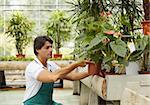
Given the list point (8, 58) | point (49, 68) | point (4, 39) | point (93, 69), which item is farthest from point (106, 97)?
point (4, 39)

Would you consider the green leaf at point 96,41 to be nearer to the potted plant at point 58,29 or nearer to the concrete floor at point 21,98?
the concrete floor at point 21,98

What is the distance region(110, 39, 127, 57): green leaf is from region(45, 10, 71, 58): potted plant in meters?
7.03

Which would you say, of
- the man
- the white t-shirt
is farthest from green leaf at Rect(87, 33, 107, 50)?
the white t-shirt

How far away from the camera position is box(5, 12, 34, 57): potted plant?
32.5 ft

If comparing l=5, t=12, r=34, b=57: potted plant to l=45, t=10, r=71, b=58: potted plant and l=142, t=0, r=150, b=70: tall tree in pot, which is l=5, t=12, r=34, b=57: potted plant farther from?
l=142, t=0, r=150, b=70: tall tree in pot

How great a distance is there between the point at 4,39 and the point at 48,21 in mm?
1482

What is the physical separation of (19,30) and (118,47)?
24.1 ft

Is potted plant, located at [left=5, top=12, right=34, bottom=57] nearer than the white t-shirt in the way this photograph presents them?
No

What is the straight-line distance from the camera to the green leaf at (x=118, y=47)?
2.75m

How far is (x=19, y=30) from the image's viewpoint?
990 cm

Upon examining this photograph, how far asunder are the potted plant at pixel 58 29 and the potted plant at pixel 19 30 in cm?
58

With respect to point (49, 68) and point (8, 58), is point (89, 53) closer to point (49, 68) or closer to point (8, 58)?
point (49, 68)

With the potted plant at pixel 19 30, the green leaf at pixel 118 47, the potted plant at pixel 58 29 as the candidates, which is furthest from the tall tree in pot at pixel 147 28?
the potted plant at pixel 19 30

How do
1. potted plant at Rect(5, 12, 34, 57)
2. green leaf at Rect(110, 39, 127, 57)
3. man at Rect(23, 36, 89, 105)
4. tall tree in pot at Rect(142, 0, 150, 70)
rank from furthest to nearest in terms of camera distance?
1. potted plant at Rect(5, 12, 34, 57)
2. tall tree in pot at Rect(142, 0, 150, 70)
3. man at Rect(23, 36, 89, 105)
4. green leaf at Rect(110, 39, 127, 57)
